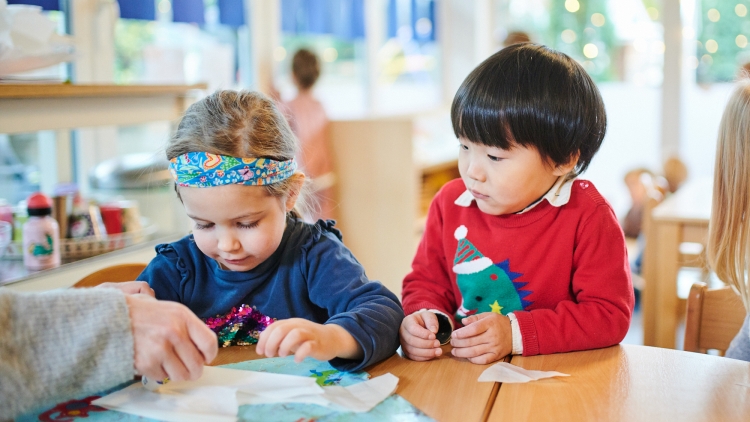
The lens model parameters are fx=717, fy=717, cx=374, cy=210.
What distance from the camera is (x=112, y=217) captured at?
183 centimetres

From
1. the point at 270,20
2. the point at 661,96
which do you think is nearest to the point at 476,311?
the point at 270,20

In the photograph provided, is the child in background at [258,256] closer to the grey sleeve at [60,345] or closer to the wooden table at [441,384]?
the wooden table at [441,384]

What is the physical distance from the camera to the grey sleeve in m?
0.73

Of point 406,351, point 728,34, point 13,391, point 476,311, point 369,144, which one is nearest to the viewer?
point 13,391

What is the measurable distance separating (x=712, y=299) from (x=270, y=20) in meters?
2.73

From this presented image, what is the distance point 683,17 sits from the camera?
4.84 metres

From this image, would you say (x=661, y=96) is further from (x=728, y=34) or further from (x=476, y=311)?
(x=476, y=311)

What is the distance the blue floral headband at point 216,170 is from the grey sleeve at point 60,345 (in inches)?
8.8

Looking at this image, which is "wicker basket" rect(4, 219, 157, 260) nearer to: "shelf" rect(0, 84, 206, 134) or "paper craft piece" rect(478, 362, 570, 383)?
"shelf" rect(0, 84, 206, 134)

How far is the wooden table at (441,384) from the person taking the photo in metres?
0.81

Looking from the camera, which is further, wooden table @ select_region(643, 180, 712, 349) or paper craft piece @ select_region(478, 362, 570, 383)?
wooden table @ select_region(643, 180, 712, 349)

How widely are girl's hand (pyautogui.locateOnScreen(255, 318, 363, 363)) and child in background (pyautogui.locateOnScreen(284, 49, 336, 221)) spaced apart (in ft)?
7.81

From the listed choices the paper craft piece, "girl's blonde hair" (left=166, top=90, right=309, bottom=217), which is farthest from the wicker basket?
the paper craft piece

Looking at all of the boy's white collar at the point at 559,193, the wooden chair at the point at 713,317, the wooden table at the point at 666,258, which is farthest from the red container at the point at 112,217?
the wooden table at the point at 666,258
